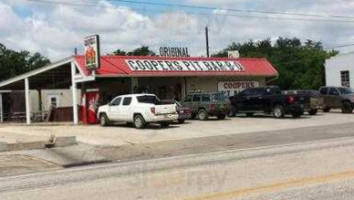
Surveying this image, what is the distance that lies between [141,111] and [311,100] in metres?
12.5

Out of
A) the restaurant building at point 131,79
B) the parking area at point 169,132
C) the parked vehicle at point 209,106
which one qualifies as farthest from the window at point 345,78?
the parking area at point 169,132

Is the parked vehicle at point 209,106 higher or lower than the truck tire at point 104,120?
higher

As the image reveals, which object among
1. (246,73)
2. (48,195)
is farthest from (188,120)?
(48,195)

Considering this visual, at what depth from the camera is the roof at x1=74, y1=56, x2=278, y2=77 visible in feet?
120

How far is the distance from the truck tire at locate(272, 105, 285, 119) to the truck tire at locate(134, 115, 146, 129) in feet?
31.5

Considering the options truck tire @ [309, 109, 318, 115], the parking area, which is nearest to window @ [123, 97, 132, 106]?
the parking area

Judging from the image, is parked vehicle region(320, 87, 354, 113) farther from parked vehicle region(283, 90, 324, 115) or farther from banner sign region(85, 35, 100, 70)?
banner sign region(85, 35, 100, 70)

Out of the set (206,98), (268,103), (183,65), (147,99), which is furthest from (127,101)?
(183,65)

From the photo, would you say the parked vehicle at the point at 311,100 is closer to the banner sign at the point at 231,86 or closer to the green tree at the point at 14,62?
the banner sign at the point at 231,86

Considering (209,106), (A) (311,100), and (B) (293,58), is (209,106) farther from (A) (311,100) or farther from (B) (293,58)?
(B) (293,58)

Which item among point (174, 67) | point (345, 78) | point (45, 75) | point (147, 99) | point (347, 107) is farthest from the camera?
point (345, 78)

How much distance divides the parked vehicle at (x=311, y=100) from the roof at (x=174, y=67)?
6.30 m

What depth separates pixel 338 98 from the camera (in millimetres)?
41625

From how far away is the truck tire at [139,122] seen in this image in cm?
3041
